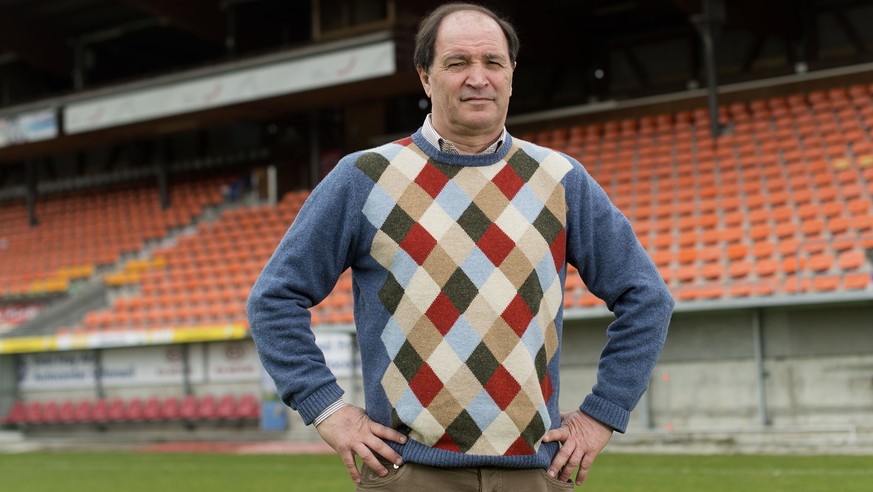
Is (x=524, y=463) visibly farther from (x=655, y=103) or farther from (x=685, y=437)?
(x=655, y=103)

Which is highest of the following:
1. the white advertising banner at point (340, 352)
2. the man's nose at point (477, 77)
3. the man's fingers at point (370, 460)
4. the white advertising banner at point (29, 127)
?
the white advertising banner at point (29, 127)

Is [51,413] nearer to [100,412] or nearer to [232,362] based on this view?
[100,412]

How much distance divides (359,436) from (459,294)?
39 centimetres

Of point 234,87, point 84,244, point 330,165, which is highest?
point 234,87

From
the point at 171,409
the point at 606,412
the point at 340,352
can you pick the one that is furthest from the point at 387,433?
the point at 171,409

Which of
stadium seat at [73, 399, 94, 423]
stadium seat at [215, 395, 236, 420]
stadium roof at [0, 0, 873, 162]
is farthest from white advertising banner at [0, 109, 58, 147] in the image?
stadium seat at [215, 395, 236, 420]

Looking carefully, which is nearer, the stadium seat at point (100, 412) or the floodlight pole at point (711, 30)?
the floodlight pole at point (711, 30)

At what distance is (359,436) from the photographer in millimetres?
2660

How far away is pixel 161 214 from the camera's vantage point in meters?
25.1

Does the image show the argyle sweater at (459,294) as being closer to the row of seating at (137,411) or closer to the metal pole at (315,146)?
the row of seating at (137,411)

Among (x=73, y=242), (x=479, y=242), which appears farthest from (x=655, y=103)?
(x=479, y=242)

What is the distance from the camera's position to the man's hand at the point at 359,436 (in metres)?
2.65

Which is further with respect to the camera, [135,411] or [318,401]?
[135,411]

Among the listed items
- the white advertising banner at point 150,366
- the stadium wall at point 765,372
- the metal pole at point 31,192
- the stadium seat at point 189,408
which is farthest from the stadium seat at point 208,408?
the metal pole at point 31,192
